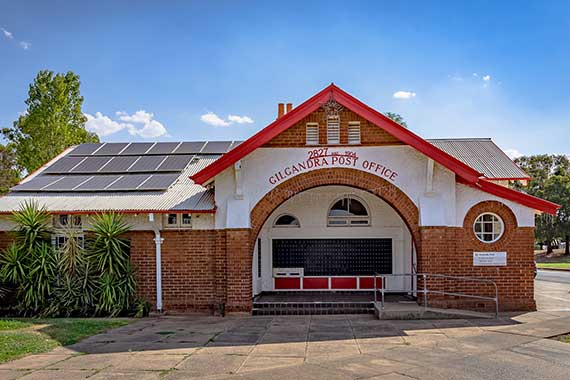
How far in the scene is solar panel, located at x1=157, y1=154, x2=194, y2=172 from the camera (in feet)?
53.3

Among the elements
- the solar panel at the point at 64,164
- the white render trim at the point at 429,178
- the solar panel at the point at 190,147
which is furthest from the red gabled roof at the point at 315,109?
the solar panel at the point at 64,164

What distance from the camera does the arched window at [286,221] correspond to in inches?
625

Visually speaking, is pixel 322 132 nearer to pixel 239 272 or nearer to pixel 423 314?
pixel 239 272

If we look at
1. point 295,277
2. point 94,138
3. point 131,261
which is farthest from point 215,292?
point 94,138

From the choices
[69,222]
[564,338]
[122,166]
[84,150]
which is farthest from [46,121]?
[564,338]

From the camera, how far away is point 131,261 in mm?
13242

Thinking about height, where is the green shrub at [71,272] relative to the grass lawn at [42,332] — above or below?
above

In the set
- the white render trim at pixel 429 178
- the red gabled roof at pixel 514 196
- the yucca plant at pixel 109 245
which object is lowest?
the yucca plant at pixel 109 245

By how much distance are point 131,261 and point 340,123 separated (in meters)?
6.47

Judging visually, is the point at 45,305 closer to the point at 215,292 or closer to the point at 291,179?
the point at 215,292

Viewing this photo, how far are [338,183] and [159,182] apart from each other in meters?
5.42

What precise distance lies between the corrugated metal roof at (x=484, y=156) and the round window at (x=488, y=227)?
3529mm

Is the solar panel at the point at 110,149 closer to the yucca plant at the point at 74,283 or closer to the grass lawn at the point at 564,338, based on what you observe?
the yucca plant at the point at 74,283

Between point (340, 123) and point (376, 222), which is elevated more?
point (340, 123)
